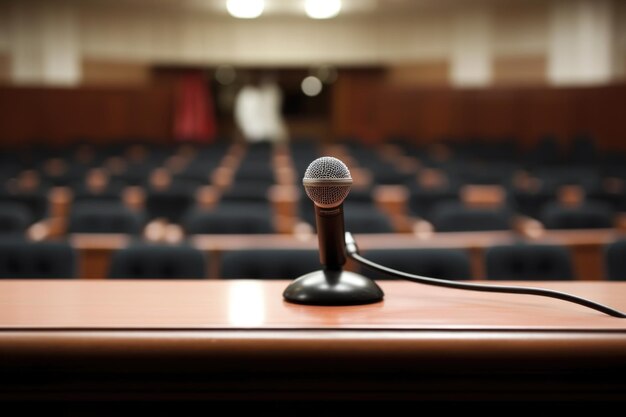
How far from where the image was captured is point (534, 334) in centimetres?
90

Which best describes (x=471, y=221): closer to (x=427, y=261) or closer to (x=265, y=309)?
(x=427, y=261)

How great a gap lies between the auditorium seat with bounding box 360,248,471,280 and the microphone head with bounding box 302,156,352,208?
1.30 metres

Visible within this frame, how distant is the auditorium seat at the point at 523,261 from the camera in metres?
2.49

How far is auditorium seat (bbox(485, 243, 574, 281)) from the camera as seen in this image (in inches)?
98.0

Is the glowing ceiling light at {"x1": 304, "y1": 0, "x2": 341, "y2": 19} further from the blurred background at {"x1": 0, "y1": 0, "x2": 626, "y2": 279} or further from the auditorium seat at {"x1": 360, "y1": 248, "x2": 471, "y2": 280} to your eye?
the auditorium seat at {"x1": 360, "y1": 248, "x2": 471, "y2": 280}

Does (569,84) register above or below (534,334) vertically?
above

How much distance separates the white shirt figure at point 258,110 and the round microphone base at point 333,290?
669 inches

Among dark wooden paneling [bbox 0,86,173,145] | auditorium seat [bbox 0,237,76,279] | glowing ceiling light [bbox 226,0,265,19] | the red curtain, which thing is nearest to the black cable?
auditorium seat [bbox 0,237,76,279]

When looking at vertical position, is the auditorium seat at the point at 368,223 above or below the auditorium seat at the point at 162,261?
below

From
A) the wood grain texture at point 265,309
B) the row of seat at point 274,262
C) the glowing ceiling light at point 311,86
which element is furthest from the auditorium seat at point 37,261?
the glowing ceiling light at point 311,86

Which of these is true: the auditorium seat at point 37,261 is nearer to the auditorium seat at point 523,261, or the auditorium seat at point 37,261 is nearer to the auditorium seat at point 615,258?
the auditorium seat at point 523,261

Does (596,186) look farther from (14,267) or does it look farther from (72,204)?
(14,267)

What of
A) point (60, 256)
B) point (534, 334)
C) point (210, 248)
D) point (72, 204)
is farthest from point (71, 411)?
point (72, 204)

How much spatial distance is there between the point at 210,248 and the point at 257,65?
13.2 metres
